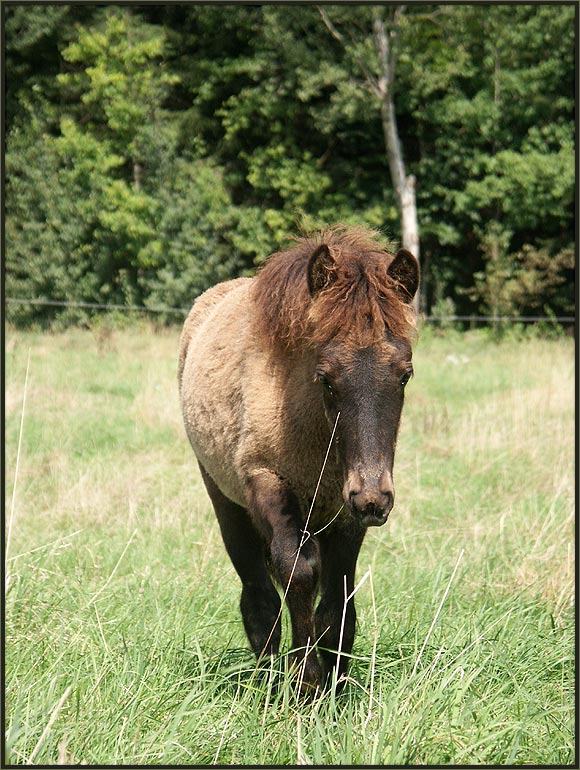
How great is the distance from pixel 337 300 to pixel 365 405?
476 mm

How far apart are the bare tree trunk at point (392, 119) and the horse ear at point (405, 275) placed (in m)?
17.5

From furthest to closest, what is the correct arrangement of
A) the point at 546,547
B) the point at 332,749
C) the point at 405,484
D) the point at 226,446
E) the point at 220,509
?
the point at 405,484
the point at 546,547
the point at 220,509
the point at 226,446
the point at 332,749

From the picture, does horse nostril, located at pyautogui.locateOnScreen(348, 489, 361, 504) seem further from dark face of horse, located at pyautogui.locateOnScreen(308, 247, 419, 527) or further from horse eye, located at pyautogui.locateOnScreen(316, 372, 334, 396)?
horse eye, located at pyautogui.locateOnScreen(316, 372, 334, 396)

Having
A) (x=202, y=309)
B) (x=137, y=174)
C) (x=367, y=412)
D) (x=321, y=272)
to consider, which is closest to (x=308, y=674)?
(x=367, y=412)

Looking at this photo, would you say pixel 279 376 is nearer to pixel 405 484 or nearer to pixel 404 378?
pixel 404 378

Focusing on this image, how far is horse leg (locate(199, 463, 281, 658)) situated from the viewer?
392 centimetres

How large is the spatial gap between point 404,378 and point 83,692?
1712 millimetres

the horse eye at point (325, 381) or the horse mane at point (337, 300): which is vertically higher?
the horse mane at point (337, 300)

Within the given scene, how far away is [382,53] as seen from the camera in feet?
65.5

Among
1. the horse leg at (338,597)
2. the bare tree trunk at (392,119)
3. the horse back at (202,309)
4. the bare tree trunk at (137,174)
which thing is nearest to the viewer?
the horse leg at (338,597)

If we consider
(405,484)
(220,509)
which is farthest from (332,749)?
A: (405,484)

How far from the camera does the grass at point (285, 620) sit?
283 cm

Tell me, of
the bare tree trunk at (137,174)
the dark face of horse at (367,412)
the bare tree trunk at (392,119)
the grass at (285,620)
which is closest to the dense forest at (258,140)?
the bare tree trunk at (137,174)

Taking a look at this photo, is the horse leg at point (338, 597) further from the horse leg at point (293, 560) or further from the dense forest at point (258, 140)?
the dense forest at point (258, 140)
